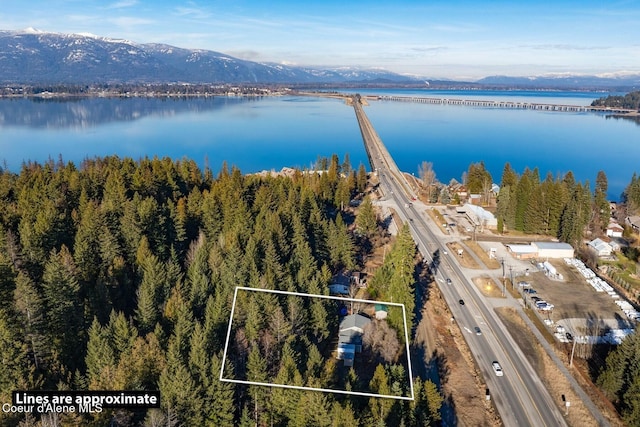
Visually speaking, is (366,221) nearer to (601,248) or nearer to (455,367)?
(455,367)

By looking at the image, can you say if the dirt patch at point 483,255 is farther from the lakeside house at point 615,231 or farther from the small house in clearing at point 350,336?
the small house in clearing at point 350,336

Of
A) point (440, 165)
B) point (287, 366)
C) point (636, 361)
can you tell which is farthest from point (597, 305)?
point (440, 165)

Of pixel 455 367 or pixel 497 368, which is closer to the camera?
pixel 497 368

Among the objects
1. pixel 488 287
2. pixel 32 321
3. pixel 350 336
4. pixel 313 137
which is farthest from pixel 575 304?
pixel 313 137

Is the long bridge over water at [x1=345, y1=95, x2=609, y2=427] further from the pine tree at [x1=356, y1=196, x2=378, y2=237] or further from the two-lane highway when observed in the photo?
the pine tree at [x1=356, y1=196, x2=378, y2=237]

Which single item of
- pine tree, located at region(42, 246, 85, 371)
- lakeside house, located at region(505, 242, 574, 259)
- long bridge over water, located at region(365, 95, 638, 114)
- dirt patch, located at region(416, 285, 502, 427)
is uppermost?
long bridge over water, located at region(365, 95, 638, 114)

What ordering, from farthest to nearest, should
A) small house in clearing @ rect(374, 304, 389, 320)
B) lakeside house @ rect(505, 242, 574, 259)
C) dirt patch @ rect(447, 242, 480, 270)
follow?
1. lakeside house @ rect(505, 242, 574, 259)
2. dirt patch @ rect(447, 242, 480, 270)
3. small house in clearing @ rect(374, 304, 389, 320)

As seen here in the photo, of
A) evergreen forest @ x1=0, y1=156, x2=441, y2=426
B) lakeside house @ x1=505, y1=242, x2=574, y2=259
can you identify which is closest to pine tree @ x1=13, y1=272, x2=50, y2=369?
evergreen forest @ x1=0, y1=156, x2=441, y2=426
